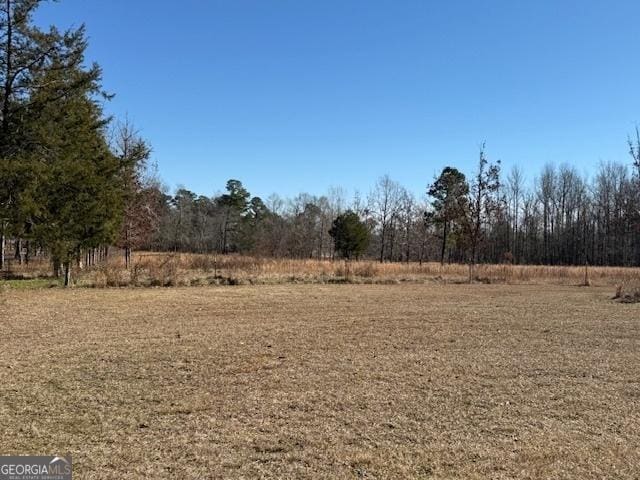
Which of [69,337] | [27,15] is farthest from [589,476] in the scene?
[27,15]

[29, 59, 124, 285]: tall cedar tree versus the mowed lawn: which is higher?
[29, 59, 124, 285]: tall cedar tree

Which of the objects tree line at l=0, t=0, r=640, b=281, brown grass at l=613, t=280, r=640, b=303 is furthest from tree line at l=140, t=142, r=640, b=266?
brown grass at l=613, t=280, r=640, b=303

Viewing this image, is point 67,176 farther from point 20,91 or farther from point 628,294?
point 628,294

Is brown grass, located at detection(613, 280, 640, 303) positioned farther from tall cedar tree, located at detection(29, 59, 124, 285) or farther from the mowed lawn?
tall cedar tree, located at detection(29, 59, 124, 285)

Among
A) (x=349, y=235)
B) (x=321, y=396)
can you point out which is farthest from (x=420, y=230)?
(x=321, y=396)

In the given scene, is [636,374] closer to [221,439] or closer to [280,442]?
[280,442]

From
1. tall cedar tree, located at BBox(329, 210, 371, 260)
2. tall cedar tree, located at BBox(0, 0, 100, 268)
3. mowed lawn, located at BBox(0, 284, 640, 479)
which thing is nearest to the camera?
mowed lawn, located at BBox(0, 284, 640, 479)

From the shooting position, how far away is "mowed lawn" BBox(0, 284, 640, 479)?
3627 millimetres

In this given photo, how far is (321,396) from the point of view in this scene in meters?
5.20

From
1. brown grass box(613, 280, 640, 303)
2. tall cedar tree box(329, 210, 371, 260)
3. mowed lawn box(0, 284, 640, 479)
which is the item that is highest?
tall cedar tree box(329, 210, 371, 260)

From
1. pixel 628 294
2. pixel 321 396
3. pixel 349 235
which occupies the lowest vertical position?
pixel 321 396

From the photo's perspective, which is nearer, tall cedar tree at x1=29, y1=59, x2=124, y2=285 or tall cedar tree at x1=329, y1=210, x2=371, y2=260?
tall cedar tree at x1=29, y1=59, x2=124, y2=285

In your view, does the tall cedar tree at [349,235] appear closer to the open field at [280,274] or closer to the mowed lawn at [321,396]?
the open field at [280,274]

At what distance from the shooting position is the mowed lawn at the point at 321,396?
3627 millimetres
